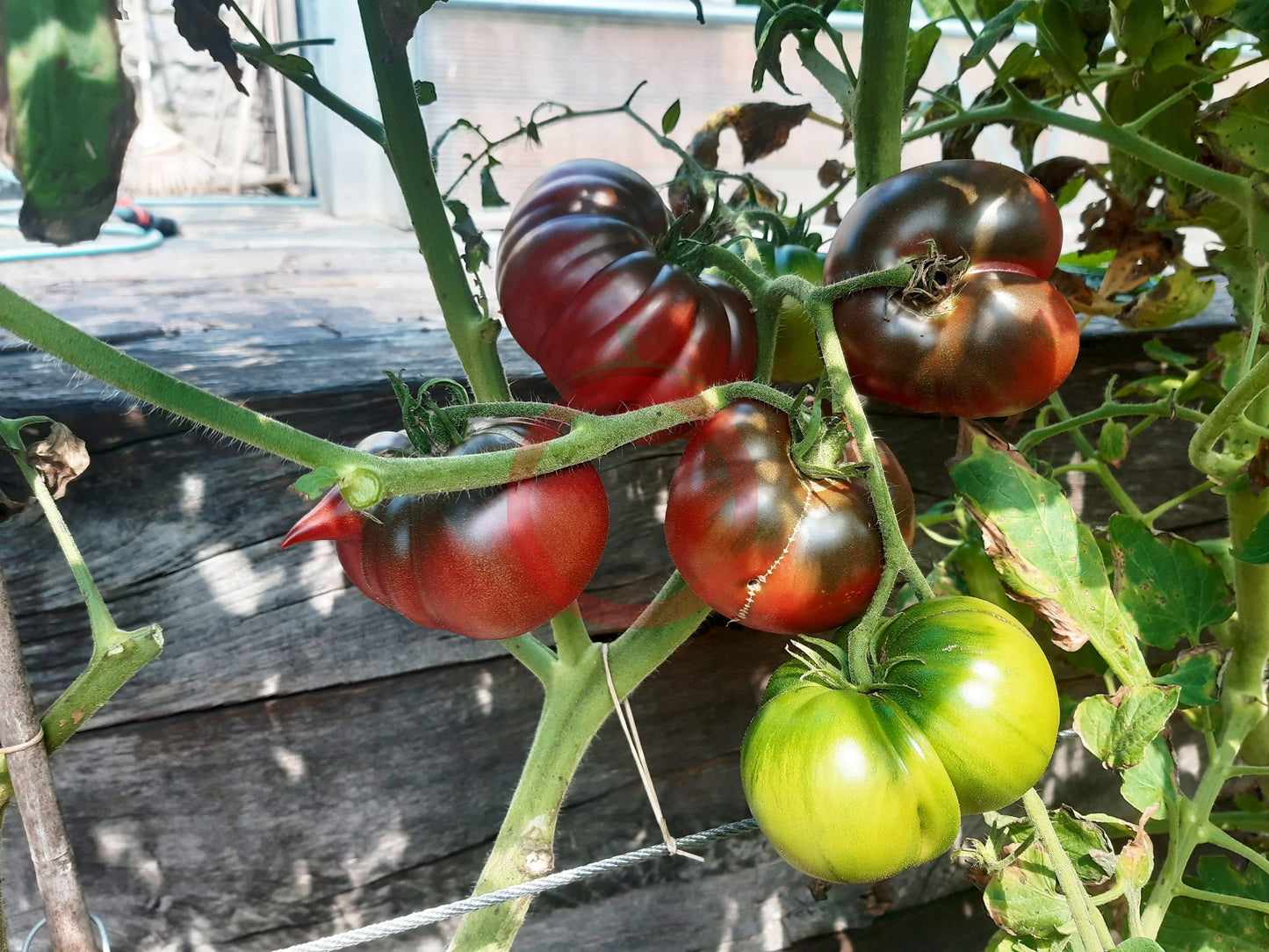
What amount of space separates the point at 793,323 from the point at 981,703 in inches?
9.8

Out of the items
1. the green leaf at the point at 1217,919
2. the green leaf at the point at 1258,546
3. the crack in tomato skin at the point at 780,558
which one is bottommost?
the green leaf at the point at 1217,919

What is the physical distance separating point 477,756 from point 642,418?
1.46ft

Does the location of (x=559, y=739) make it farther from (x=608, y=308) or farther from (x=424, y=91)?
(x=424, y=91)

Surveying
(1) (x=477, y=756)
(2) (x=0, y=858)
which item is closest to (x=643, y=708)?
(1) (x=477, y=756)

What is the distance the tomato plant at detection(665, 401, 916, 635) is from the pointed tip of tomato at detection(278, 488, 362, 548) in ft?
0.49

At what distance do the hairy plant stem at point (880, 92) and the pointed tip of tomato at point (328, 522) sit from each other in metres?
0.37

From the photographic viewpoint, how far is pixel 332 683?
65 cm

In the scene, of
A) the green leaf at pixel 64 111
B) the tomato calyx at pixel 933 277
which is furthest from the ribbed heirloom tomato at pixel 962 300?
the green leaf at pixel 64 111

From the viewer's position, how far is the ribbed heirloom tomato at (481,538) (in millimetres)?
373

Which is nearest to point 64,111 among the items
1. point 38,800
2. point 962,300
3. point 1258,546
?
point 38,800

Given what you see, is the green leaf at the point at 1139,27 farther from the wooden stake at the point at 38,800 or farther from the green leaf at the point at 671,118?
the wooden stake at the point at 38,800

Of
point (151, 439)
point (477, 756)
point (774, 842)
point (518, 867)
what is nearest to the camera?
point (774, 842)

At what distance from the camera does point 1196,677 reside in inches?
22.1

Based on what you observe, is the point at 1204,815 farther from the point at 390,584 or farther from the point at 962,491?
the point at 390,584
